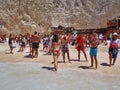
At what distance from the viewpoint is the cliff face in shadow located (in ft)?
189

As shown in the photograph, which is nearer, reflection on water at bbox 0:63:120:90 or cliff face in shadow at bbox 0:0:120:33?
reflection on water at bbox 0:63:120:90

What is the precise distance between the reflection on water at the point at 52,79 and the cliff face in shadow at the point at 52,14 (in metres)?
38.6

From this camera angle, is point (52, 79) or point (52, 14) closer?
point (52, 79)

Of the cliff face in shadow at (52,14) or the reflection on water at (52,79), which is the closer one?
the reflection on water at (52,79)

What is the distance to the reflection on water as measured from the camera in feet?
37.8

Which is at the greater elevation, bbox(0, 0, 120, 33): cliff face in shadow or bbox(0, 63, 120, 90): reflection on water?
bbox(0, 0, 120, 33): cliff face in shadow

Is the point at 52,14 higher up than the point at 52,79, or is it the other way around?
the point at 52,14

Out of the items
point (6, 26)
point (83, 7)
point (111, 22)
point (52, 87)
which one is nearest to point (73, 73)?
point (52, 87)

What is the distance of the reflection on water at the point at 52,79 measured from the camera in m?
11.5

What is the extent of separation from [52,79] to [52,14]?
55.7 m

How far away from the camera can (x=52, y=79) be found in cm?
1293

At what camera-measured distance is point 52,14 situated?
68.0 meters

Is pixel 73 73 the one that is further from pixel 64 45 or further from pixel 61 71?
pixel 64 45

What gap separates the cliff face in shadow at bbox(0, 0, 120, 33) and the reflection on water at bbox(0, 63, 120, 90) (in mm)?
38632
